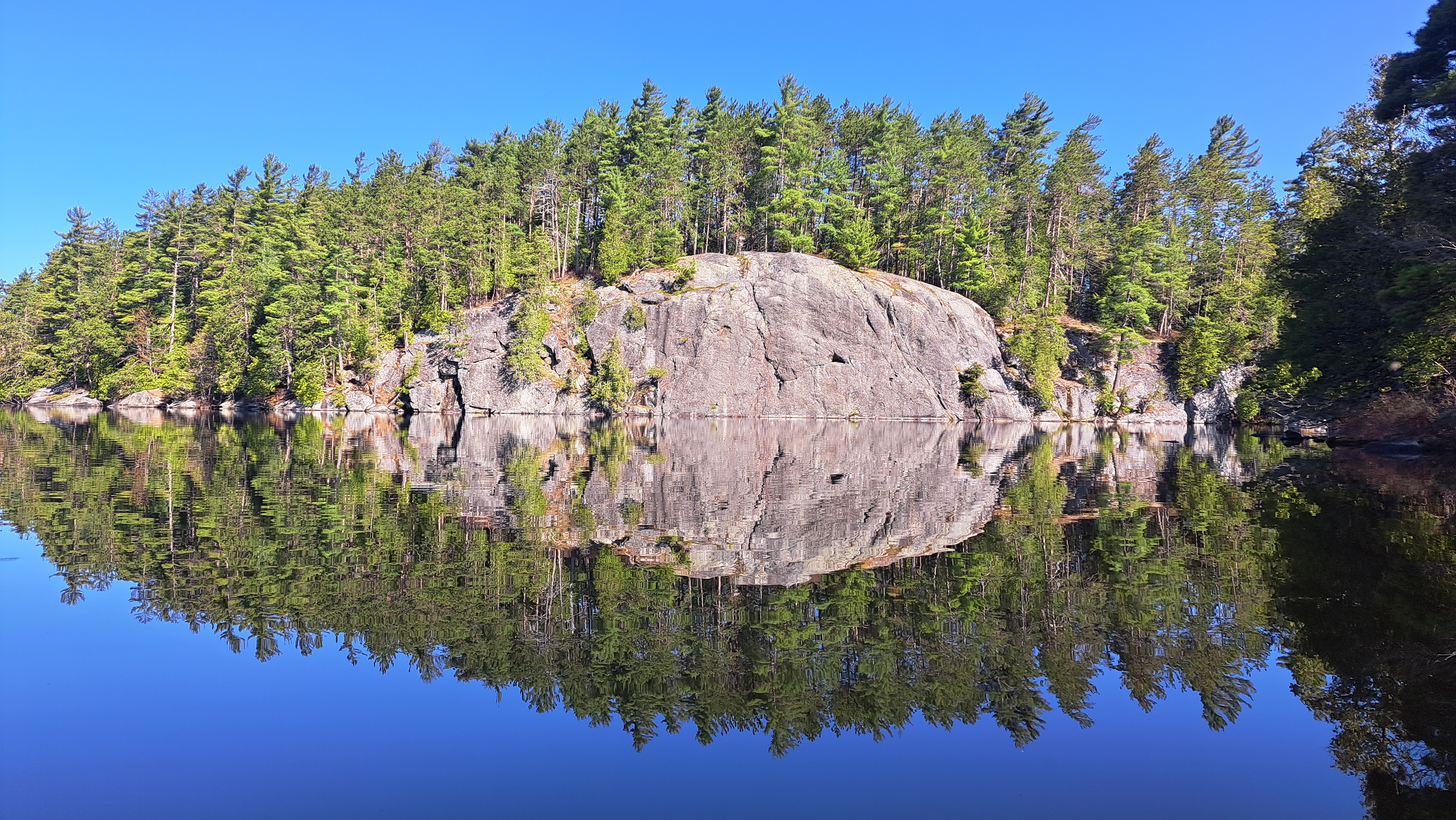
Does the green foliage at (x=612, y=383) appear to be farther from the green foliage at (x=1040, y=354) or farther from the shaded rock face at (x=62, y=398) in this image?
the shaded rock face at (x=62, y=398)

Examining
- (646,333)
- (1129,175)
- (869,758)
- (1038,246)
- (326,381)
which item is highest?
(1129,175)

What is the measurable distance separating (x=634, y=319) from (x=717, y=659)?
6056 cm

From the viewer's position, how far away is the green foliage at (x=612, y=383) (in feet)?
211

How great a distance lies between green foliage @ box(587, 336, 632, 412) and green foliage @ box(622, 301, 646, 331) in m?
2.21

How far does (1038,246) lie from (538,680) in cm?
7831

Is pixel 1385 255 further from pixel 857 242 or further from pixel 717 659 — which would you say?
pixel 857 242

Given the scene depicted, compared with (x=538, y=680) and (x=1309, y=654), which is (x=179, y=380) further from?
(x=1309, y=654)

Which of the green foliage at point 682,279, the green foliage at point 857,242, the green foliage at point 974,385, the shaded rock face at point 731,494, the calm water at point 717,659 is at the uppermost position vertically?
the green foliage at point 857,242

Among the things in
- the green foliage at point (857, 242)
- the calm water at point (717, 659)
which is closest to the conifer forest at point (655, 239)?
the green foliage at point (857, 242)

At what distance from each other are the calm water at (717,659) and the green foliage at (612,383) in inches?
1866

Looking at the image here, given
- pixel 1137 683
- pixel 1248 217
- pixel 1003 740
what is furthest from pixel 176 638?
pixel 1248 217

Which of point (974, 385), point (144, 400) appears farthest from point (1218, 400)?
point (144, 400)

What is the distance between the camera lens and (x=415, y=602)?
9328 mm

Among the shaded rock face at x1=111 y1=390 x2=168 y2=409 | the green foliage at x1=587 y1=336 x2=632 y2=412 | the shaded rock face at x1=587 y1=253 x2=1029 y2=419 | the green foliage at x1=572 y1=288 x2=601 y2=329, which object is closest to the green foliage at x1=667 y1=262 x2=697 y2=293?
the shaded rock face at x1=587 y1=253 x2=1029 y2=419
